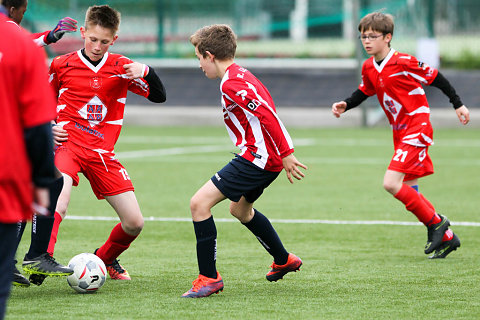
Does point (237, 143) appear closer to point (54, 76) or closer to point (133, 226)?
point (133, 226)

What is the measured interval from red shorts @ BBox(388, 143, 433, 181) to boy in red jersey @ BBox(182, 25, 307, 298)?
6.08 ft

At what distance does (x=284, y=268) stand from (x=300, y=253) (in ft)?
3.93

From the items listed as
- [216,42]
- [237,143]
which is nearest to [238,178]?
[237,143]

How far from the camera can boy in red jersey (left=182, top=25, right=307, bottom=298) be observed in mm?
5188

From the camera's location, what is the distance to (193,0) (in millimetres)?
21344

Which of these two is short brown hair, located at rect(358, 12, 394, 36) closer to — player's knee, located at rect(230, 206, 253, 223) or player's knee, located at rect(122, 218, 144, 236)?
player's knee, located at rect(230, 206, 253, 223)

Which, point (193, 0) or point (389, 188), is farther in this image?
point (193, 0)

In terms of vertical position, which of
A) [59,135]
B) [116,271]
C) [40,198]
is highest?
[40,198]

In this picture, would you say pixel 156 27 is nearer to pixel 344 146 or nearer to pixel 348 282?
pixel 344 146

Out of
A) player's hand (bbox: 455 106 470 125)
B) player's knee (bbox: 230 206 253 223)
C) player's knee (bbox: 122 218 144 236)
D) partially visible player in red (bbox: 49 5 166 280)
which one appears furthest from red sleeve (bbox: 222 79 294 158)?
player's hand (bbox: 455 106 470 125)

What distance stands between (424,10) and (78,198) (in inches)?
509

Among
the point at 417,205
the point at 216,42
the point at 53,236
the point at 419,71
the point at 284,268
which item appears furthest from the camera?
the point at 419,71

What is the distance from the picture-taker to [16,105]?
320cm

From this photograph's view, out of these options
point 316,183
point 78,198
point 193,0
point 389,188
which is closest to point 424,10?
point 193,0
